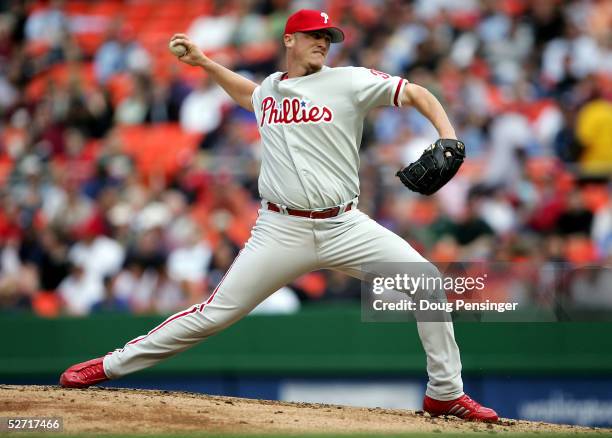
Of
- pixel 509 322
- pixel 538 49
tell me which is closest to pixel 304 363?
pixel 509 322

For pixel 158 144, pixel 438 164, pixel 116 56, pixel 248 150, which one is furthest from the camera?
pixel 116 56

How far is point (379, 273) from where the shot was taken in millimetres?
6391

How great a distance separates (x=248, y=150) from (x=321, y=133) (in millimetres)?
6172

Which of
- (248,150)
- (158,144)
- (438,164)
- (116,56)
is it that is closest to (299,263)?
(438,164)

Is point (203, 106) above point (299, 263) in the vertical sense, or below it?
above

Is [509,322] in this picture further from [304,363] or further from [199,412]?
[199,412]

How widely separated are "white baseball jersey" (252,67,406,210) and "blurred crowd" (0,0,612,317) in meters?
3.47

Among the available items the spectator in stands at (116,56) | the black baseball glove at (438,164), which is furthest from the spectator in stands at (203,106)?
the black baseball glove at (438,164)

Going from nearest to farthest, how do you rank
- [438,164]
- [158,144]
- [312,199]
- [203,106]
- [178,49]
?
[438,164] → [312,199] → [178,49] → [203,106] → [158,144]

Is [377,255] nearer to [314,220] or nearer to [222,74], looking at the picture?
[314,220]

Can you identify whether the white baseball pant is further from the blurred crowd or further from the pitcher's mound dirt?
the blurred crowd

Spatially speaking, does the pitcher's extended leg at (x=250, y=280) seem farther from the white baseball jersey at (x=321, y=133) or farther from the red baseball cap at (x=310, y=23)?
the red baseball cap at (x=310, y=23)

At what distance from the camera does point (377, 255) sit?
6.34m

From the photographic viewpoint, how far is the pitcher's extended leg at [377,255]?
20.7 ft
